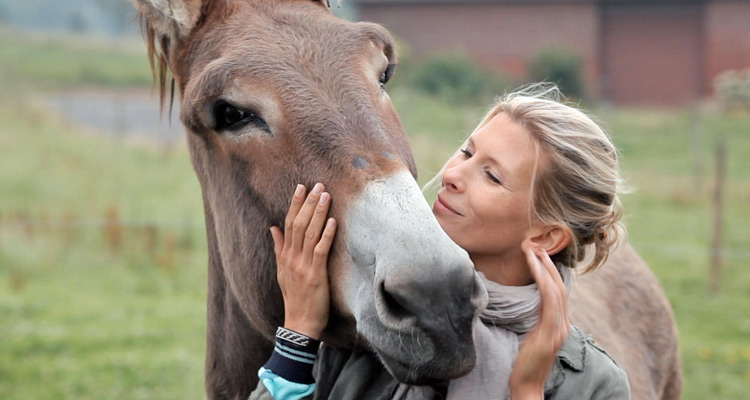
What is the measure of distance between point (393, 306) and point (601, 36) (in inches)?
1230

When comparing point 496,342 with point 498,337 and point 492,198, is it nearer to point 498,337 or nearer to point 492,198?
point 498,337

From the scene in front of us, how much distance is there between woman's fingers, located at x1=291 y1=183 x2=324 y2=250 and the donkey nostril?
313 millimetres

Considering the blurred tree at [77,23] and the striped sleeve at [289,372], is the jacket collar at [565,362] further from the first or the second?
the blurred tree at [77,23]

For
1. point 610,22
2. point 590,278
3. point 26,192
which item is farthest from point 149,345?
point 610,22

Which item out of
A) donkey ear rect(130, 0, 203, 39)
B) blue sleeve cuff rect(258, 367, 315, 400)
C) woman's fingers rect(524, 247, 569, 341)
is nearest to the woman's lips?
woman's fingers rect(524, 247, 569, 341)

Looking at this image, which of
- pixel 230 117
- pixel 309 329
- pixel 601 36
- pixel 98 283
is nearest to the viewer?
pixel 309 329

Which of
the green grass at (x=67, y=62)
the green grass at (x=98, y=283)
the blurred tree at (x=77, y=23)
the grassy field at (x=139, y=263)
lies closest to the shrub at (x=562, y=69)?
the grassy field at (x=139, y=263)

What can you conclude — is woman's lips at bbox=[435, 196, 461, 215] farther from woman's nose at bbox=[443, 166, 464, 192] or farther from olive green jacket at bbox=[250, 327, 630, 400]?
olive green jacket at bbox=[250, 327, 630, 400]

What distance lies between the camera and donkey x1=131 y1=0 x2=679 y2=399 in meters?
1.74

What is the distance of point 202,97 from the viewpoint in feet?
7.12

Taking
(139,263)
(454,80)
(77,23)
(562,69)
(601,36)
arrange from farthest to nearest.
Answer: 1. (77,23)
2. (601,36)
3. (562,69)
4. (454,80)
5. (139,263)

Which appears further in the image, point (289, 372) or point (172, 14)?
point (172, 14)

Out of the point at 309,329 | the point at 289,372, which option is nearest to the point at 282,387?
the point at 289,372

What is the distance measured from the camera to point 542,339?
196 cm
